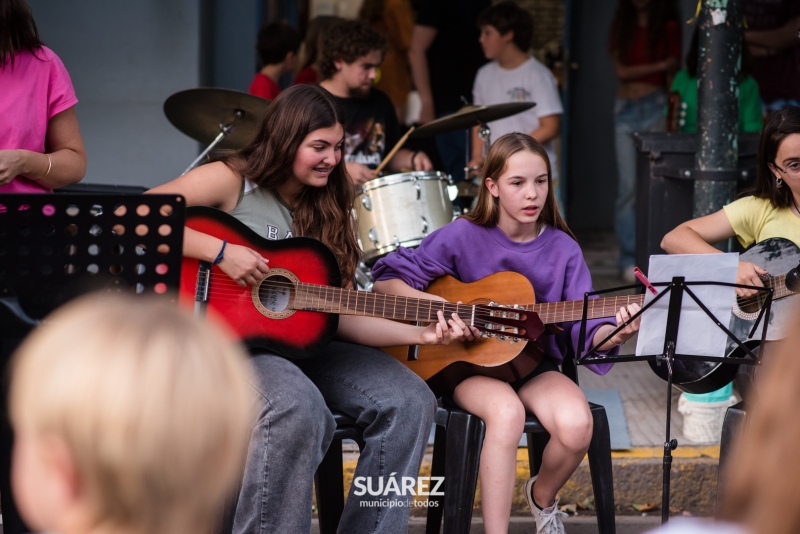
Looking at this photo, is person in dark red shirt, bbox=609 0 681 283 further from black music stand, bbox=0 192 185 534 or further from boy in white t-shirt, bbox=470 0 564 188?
black music stand, bbox=0 192 185 534

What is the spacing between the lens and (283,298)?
3.09 m

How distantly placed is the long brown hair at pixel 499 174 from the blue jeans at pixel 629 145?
11.4ft

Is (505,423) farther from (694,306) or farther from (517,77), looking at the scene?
(517,77)

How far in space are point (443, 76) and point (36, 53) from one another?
4.18 m

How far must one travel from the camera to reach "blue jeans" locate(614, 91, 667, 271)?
6.89m

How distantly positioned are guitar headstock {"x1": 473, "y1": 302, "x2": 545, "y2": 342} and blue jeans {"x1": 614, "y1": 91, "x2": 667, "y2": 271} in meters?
3.88

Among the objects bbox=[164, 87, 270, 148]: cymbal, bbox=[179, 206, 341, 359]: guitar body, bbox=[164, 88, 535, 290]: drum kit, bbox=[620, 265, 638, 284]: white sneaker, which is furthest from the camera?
bbox=[620, 265, 638, 284]: white sneaker

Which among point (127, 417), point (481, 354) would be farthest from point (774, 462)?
point (481, 354)

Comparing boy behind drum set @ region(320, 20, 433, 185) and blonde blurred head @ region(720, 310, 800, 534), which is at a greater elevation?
boy behind drum set @ region(320, 20, 433, 185)

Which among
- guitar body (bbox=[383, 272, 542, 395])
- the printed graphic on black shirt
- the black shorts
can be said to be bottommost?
the black shorts

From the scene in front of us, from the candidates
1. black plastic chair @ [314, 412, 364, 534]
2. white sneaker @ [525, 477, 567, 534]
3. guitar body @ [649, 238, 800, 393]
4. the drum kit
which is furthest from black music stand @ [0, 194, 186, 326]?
the drum kit

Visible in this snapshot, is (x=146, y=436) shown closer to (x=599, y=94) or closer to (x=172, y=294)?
(x=172, y=294)

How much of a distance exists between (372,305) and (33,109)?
3.84ft

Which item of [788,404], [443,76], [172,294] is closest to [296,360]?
[172,294]
